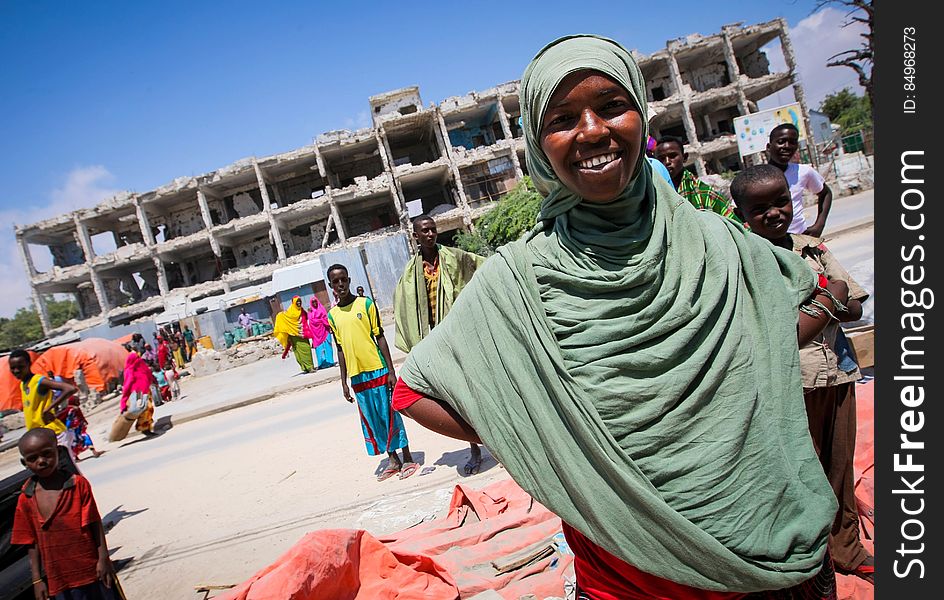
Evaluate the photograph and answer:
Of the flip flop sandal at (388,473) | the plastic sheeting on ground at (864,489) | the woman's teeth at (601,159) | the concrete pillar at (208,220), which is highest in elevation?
the concrete pillar at (208,220)

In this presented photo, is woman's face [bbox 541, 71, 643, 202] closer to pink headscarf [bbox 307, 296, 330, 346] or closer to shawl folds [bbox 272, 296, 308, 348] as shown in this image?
pink headscarf [bbox 307, 296, 330, 346]

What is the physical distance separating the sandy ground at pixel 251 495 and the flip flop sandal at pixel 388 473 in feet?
0.37

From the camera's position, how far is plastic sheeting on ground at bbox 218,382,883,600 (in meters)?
2.40

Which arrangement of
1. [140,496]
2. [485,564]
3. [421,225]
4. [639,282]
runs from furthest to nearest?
1. [140,496]
2. [421,225]
3. [485,564]
4. [639,282]

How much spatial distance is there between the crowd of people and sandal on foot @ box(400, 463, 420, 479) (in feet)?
11.5

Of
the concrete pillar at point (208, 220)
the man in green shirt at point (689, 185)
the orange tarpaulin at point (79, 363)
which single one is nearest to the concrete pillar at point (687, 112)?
the concrete pillar at point (208, 220)

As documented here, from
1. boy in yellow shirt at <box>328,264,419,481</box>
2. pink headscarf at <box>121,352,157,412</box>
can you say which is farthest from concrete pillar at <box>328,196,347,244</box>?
boy in yellow shirt at <box>328,264,419,481</box>

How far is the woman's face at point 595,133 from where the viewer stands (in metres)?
1.08

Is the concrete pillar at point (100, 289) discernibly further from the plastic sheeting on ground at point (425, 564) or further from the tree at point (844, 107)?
the tree at point (844, 107)

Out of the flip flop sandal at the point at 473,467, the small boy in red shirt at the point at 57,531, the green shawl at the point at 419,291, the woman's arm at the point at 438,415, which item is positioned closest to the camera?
the woman's arm at the point at 438,415

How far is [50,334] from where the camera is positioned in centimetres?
2819
